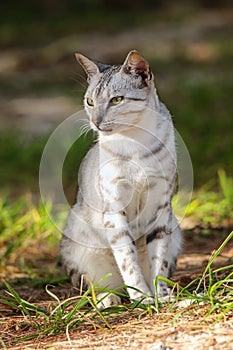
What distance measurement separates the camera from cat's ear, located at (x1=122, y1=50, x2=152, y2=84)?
148 inches

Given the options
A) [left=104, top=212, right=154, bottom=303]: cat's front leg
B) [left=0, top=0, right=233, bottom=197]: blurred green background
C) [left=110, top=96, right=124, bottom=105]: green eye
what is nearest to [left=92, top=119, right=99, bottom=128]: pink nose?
[left=110, top=96, right=124, bottom=105]: green eye

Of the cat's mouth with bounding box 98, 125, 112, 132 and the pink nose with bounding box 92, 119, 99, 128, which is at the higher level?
the pink nose with bounding box 92, 119, 99, 128

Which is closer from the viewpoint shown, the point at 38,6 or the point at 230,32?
the point at 230,32

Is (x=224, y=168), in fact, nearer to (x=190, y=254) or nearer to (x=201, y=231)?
(x=201, y=231)

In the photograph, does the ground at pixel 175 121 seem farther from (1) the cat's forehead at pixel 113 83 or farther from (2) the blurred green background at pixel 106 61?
(1) the cat's forehead at pixel 113 83

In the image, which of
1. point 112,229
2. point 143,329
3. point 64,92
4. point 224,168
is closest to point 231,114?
point 224,168

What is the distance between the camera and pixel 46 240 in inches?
217

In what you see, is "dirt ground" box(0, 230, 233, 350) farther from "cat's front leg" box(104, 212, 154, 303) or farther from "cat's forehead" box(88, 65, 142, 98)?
"cat's forehead" box(88, 65, 142, 98)

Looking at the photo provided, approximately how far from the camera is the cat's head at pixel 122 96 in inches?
147

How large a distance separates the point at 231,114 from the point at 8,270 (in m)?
4.29

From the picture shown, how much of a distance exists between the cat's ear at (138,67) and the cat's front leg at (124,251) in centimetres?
72

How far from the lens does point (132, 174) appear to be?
147 inches

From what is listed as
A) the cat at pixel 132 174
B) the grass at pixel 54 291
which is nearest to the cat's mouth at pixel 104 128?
the cat at pixel 132 174

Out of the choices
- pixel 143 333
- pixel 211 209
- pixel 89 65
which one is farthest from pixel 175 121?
pixel 143 333
